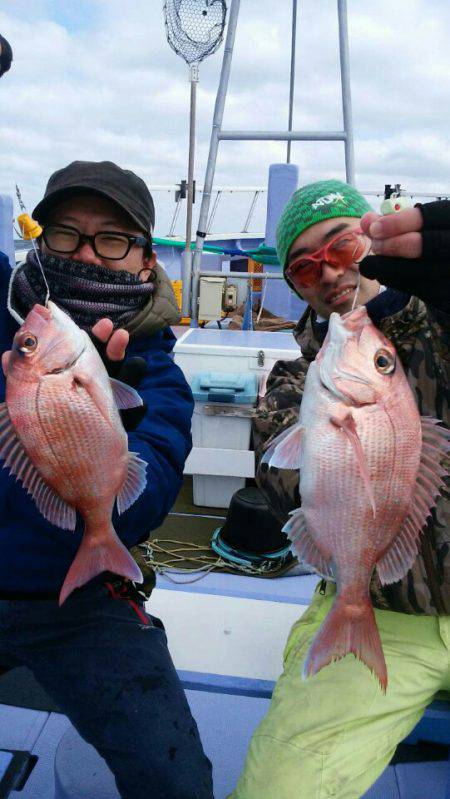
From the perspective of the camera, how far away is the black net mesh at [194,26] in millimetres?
6914

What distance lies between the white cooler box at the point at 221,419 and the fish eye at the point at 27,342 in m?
3.84

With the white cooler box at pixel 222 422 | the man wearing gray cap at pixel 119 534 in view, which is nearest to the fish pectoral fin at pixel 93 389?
the man wearing gray cap at pixel 119 534

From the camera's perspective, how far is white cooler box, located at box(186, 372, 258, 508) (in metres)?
5.37

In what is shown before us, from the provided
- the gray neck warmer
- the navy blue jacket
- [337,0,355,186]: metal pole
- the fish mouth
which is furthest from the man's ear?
[337,0,355,186]: metal pole

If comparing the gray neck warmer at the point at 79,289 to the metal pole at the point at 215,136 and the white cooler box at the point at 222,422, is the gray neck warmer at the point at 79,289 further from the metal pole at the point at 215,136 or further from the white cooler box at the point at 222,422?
the metal pole at the point at 215,136

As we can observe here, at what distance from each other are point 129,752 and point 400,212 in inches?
71.7

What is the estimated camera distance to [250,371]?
562 centimetres

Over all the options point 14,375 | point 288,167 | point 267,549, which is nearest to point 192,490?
point 267,549

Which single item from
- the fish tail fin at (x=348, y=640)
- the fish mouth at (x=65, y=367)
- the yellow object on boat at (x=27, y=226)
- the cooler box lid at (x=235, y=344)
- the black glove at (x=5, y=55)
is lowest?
the fish tail fin at (x=348, y=640)

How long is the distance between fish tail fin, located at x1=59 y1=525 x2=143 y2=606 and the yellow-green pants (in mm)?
937

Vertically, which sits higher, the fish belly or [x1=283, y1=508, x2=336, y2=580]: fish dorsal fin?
the fish belly

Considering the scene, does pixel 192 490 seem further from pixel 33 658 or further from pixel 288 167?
pixel 288 167


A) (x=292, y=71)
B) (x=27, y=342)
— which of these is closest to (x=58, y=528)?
(x=27, y=342)

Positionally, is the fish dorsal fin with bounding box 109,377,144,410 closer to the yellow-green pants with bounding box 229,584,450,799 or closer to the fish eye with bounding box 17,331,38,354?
the fish eye with bounding box 17,331,38,354
